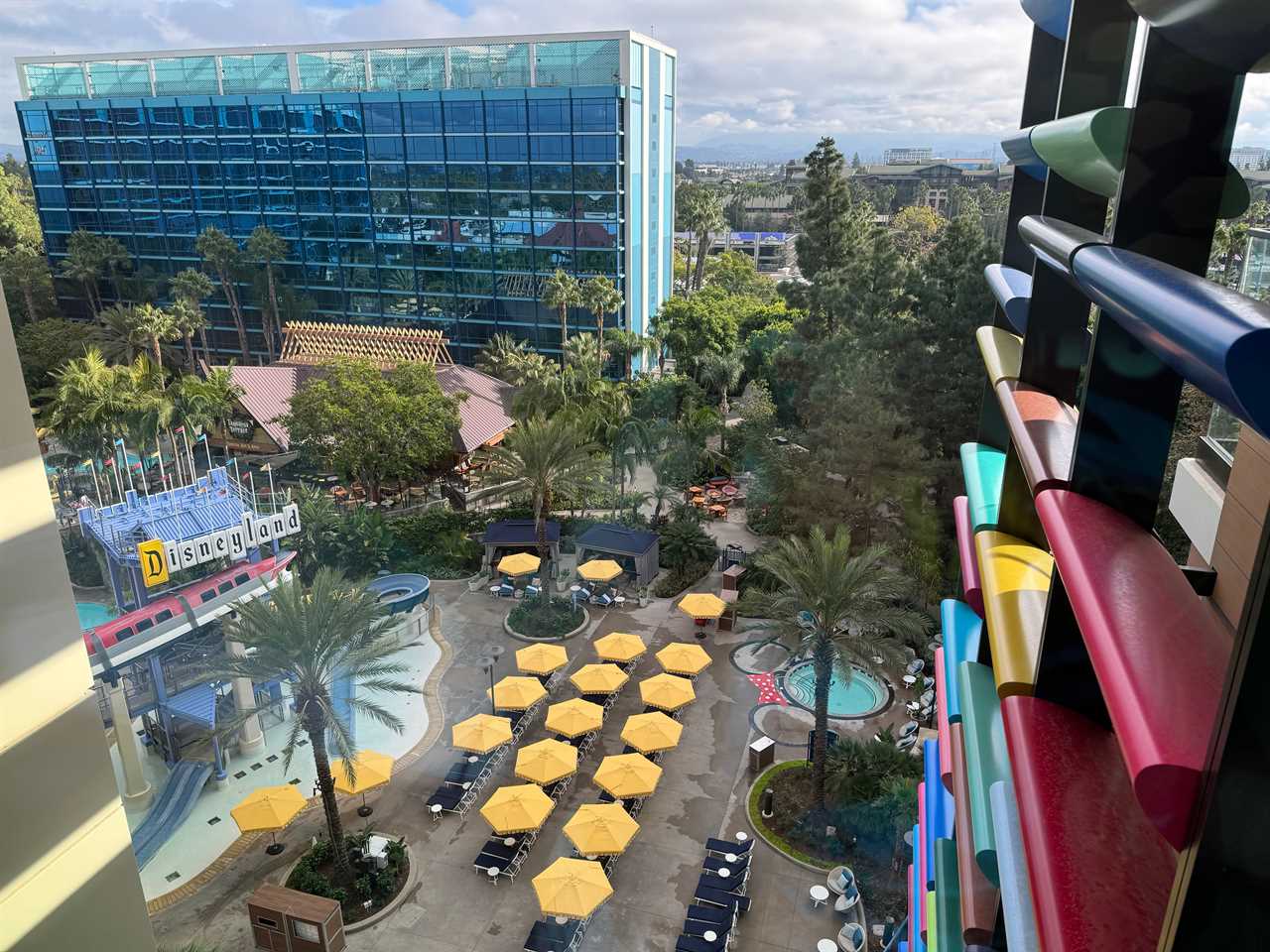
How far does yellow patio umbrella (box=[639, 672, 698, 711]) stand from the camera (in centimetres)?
2111

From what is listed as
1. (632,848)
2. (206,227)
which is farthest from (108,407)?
(206,227)

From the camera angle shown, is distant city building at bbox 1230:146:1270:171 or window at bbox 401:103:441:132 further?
window at bbox 401:103:441:132

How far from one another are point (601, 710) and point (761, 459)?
1349cm

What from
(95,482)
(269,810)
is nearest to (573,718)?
(269,810)

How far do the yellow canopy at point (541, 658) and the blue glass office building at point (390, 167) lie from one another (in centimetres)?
3158

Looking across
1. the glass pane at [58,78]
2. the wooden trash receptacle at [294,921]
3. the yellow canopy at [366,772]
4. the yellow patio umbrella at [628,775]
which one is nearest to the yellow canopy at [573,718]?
Result: the yellow patio umbrella at [628,775]

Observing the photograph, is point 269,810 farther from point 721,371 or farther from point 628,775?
point 721,371

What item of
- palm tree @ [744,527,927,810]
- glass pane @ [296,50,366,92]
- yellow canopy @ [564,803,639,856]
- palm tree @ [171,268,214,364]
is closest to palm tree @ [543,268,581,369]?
glass pane @ [296,50,366,92]

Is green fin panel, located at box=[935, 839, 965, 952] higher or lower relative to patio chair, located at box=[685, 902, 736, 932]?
higher

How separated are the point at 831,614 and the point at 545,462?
10974mm

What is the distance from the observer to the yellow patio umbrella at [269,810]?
56.1 feet

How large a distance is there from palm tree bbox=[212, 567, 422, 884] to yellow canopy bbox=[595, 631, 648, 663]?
6989 millimetres

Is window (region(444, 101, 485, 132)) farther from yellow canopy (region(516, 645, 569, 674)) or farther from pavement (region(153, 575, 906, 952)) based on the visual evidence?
yellow canopy (region(516, 645, 569, 674))

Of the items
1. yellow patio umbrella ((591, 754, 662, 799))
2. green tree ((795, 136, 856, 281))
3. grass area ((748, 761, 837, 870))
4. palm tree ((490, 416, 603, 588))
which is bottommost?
grass area ((748, 761, 837, 870))
